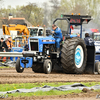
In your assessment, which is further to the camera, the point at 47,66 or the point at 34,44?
the point at 34,44

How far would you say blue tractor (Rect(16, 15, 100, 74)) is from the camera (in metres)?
12.6

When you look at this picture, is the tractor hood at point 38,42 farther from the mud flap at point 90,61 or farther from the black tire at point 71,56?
the mud flap at point 90,61

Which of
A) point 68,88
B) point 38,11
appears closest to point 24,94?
point 68,88

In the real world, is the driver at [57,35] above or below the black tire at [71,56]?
above

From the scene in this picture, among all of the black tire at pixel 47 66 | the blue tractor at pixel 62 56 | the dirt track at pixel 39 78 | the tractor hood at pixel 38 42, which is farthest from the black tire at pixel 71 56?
the dirt track at pixel 39 78

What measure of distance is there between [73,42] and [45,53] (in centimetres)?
129

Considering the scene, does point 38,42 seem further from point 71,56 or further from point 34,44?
point 71,56

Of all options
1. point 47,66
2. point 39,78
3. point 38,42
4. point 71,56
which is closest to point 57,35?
point 38,42

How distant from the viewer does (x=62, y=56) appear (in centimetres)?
1262

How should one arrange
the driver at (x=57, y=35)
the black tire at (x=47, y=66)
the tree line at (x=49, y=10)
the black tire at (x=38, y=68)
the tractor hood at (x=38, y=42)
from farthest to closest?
the tree line at (x=49, y=10), the black tire at (x=38, y=68), the driver at (x=57, y=35), the tractor hood at (x=38, y=42), the black tire at (x=47, y=66)

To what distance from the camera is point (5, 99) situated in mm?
6711

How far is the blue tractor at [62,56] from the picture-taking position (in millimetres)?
12586

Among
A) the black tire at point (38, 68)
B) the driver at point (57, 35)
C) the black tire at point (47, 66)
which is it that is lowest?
the black tire at point (38, 68)

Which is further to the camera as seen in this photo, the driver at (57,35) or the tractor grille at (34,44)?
the driver at (57,35)
